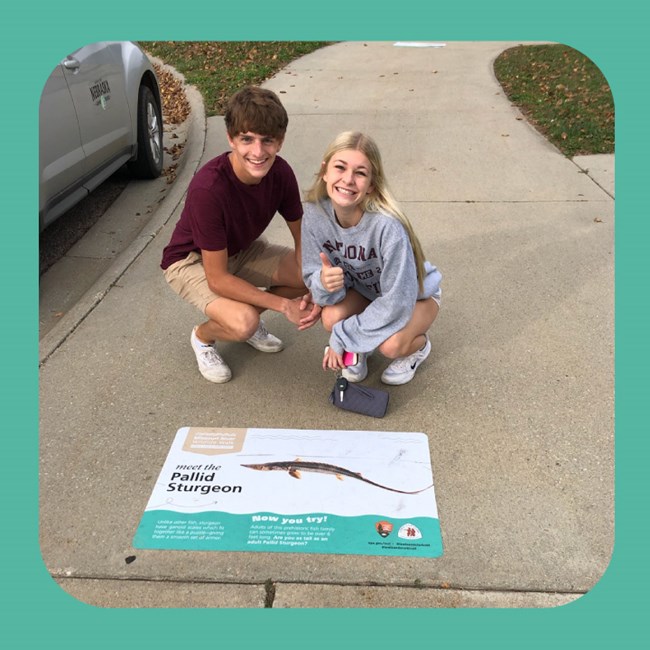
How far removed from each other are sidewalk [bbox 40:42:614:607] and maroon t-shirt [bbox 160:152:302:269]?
0.64m

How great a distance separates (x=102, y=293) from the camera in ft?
12.2

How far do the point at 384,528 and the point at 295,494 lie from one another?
37cm

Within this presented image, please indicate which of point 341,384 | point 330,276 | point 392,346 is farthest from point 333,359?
point 330,276

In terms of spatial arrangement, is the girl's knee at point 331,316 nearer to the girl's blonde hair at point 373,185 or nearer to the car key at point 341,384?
the car key at point 341,384

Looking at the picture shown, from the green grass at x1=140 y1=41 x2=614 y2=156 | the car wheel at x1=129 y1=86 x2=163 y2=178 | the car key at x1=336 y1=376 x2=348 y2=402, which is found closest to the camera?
the car key at x1=336 y1=376 x2=348 y2=402

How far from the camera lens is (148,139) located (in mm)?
5207

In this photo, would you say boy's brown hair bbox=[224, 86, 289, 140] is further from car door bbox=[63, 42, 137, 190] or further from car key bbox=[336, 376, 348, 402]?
car door bbox=[63, 42, 137, 190]

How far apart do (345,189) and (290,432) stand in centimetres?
108

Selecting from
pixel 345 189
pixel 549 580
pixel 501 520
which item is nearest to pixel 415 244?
pixel 345 189

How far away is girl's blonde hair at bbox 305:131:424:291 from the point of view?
2379 millimetres

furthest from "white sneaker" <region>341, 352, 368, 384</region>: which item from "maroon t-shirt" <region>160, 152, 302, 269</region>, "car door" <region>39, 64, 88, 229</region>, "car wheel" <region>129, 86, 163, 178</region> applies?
"car wheel" <region>129, 86, 163, 178</region>

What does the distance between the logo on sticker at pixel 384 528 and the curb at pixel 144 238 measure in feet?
6.47

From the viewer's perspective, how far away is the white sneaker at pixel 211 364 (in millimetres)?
2977

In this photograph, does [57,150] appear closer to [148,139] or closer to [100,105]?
[100,105]
